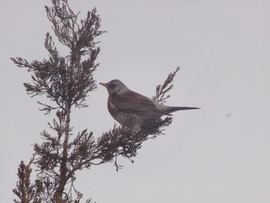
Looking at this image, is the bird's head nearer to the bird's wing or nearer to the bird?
the bird

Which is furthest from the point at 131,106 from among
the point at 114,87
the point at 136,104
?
the point at 114,87

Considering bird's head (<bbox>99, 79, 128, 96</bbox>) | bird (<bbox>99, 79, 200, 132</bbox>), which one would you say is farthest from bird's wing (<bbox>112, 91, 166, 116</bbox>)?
bird's head (<bbox>99, 79, 128, 96</bbox>)

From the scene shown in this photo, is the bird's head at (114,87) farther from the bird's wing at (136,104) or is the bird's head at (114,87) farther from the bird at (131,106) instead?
the bird's wing at (136,104)

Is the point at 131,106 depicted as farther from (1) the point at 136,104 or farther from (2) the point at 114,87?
(2) the point at 114,87

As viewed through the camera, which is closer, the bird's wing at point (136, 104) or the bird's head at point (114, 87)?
the bird's wing at point (136, 104)

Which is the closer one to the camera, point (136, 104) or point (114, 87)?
point (136, 104)

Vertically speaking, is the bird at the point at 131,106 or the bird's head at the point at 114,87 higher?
the bird's head at the point at 114,87

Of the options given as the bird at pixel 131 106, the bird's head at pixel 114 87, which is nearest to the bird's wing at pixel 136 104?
the bird at pixel 131 106
